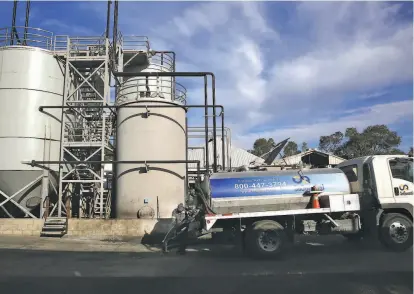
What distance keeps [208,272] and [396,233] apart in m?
5.79

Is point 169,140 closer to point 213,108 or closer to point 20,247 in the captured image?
point 213,108

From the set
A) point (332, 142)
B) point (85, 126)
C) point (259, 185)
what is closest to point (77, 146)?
point (85, 126)

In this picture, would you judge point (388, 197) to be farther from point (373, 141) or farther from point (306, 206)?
point (373, 141)

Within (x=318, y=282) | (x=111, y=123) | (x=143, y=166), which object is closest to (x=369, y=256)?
(x=318, y=282)

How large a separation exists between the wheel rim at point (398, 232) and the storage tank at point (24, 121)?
49.5ft

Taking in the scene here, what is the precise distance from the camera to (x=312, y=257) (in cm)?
1052

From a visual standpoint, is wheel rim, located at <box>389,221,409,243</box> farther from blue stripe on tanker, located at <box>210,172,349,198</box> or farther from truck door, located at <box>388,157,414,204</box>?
blue stripe on tanker, located at <box>210,172,349,198</box>

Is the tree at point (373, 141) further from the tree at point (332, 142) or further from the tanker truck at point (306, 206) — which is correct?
the tanker truck at point (306, 206)

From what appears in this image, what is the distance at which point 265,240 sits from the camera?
10508 mm

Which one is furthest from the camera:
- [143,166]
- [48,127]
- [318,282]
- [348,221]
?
[48,127]

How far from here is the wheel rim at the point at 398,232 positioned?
35.4ft

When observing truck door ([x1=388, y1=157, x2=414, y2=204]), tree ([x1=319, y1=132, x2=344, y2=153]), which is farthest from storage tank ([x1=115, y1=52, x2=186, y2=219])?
tree ([x1=319, y1=132, x2=344, y2=153])

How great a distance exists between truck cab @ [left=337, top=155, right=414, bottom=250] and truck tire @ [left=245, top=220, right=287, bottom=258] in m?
2.86

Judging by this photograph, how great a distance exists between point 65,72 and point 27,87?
7.30 feet
